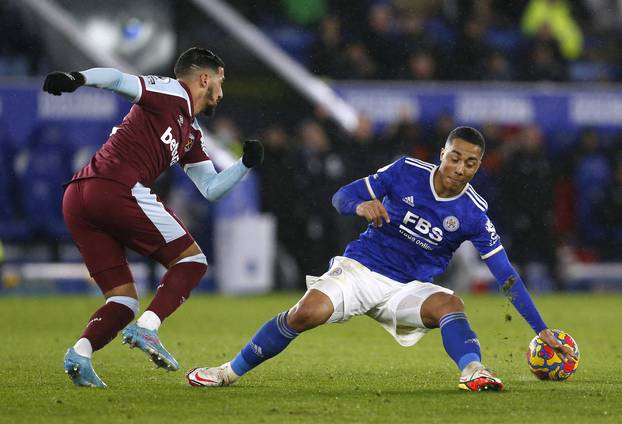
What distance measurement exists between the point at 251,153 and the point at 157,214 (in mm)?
648

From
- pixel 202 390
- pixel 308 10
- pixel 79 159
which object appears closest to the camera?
pixel 202 390

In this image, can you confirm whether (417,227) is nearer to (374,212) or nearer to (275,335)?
(374,212)

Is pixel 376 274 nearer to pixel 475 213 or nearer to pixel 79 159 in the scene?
pixel 475 213

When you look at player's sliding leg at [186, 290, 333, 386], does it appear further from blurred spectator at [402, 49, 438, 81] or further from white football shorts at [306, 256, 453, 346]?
blurred spectator at [402, 49, 438, 81]

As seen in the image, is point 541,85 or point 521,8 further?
point 521,8

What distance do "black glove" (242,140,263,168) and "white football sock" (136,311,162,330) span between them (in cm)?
105

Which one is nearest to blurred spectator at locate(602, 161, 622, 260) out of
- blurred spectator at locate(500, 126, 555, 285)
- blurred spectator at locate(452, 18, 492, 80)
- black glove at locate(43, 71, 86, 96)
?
blurred spectator at locate(500, 126, 555, 285)

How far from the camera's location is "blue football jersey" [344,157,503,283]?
7.24m

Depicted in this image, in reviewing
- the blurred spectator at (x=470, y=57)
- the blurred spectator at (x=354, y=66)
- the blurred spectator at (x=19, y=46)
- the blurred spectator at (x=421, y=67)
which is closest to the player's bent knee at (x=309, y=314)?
the blurred spectator at (x=354, y=66)

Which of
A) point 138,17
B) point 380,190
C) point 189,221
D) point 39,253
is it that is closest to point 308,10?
point 138,17

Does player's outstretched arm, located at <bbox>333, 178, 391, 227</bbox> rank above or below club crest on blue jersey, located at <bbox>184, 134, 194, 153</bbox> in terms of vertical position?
below

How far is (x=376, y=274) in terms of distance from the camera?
728 cm

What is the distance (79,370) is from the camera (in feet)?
22.8

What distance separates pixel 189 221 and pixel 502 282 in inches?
424
